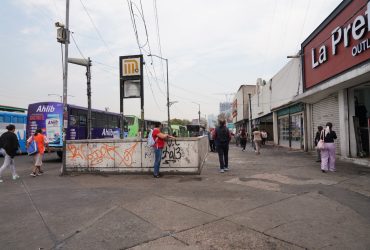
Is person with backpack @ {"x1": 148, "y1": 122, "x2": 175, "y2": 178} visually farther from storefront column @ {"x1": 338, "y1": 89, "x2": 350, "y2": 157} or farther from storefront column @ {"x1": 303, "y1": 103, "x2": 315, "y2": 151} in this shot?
storefront column @ {"x1": 303, "y1": 103, "x2": 315, "y2": 151}

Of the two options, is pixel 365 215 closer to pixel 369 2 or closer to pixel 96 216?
pixel 96 216

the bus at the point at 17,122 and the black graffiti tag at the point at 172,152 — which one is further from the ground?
the bus at the point at 17,122

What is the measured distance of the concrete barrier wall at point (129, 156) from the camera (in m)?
9.98

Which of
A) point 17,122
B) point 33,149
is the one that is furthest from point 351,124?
point 17,122

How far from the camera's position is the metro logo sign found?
13.4 metres

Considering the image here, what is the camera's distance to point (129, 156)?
10.4 metres

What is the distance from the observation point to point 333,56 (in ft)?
44.4

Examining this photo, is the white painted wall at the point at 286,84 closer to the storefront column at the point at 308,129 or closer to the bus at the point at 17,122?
the storefront column at the point at 308,129

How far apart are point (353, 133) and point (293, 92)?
8.13 m

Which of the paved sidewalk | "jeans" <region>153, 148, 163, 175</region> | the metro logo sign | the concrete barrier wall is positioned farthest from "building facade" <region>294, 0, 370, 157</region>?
the metro logo sign

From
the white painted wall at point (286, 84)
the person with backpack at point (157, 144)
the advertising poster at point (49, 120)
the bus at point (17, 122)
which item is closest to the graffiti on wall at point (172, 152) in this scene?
the person with backpack at point (157, 144)

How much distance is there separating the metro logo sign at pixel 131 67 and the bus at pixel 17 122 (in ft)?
42.1

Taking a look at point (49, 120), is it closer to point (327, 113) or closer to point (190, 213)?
point (190, 213)

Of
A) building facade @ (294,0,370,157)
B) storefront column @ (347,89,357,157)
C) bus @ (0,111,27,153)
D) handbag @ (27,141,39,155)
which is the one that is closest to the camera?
handbag @ (27,141,39,155)
